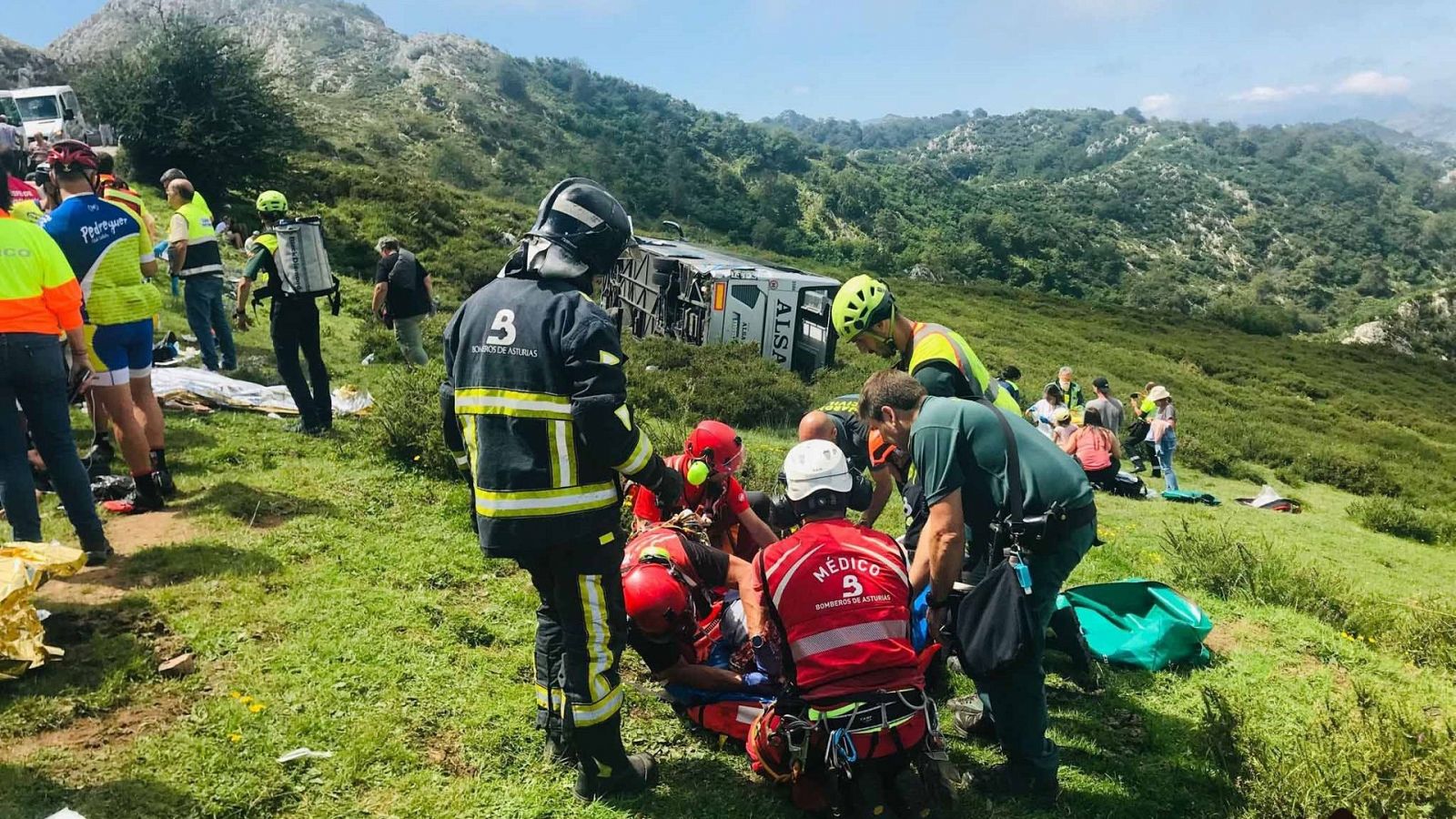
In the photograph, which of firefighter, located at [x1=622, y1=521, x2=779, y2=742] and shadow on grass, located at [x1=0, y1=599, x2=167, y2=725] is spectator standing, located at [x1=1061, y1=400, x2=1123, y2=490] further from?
shadow on grass, located at [x1=0, y1=599, x2=167, y2=725]

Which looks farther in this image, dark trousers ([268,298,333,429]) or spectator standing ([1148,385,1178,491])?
spectator standing ([1148,385,1178,491])

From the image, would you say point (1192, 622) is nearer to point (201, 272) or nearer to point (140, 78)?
point (201, 272)

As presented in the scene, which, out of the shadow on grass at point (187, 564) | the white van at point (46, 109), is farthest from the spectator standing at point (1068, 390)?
the white van at point (46, 109)

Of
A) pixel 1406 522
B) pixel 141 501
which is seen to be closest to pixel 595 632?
pixel 141 501

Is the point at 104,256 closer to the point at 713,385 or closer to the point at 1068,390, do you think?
the point at 713,385

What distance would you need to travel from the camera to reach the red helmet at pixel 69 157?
5078mm

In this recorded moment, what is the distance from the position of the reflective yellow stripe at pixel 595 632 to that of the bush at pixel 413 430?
4.21 meters

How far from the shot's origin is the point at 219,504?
5777mm

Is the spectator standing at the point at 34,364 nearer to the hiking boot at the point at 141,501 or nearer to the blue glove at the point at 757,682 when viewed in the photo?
the hiking boot at the point at 141,501

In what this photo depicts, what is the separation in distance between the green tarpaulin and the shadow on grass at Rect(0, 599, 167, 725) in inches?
203

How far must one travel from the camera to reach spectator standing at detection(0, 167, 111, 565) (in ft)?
13.5

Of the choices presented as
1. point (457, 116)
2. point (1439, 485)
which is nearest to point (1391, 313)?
point (1439, 485)

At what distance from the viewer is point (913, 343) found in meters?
4.52

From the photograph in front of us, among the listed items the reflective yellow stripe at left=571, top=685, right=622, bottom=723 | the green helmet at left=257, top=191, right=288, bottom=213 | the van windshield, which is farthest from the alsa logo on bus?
the van windshield
